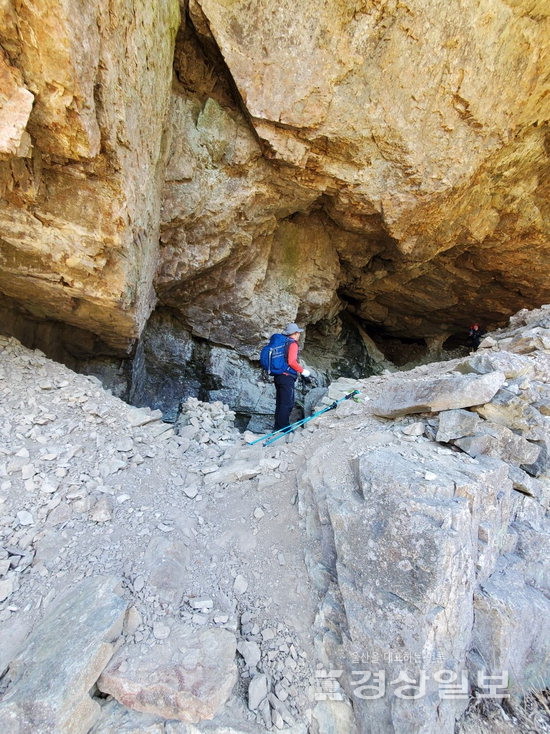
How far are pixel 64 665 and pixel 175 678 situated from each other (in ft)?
2.08

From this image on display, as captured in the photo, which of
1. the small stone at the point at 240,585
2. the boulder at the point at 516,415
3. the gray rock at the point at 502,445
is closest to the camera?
the small stone at the point at 240,585

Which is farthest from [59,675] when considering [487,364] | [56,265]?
[487,364]

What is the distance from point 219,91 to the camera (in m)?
5.21

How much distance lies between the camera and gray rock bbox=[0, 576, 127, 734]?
1812mm

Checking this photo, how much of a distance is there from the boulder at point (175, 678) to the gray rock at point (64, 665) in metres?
0.12

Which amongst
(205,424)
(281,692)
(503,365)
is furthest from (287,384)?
(281,692)

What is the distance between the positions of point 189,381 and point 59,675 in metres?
6.96

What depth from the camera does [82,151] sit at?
2.87m

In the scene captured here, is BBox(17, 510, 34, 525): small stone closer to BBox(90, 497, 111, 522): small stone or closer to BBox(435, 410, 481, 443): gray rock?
BBox(90, 497, 111, 522): small stone

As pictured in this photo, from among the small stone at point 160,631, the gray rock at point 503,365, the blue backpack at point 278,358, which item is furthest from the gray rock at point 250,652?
the blue backpack at point 278,358

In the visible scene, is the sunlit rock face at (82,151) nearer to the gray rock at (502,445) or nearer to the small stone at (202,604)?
the small stone at (202,604)

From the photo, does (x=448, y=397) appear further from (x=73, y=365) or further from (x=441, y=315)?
(x=441, y=315)

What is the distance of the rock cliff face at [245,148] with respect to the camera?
9.40ft

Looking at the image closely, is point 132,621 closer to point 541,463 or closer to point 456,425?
point 456,425
